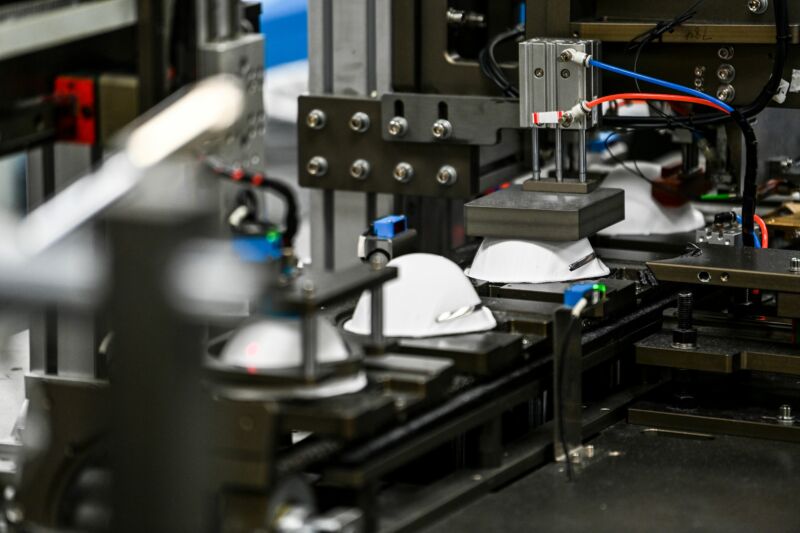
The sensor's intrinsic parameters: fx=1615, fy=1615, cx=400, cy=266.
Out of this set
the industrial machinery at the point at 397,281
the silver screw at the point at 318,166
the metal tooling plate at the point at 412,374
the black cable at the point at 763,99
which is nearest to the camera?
the industrial machinery at the point at 397,281

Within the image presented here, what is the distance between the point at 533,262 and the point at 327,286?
0.85 metres

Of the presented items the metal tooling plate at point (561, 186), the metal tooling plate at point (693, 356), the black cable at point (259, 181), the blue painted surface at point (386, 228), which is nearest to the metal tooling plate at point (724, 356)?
the metal tooling plate at point (693, 356)

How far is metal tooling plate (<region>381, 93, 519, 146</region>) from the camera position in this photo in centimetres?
330

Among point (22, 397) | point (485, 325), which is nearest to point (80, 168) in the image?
point (22, 397)

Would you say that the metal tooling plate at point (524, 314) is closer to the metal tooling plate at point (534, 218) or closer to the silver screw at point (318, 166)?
the metal tooling plate at point (534, 218)

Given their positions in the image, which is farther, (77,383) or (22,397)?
(22,397)

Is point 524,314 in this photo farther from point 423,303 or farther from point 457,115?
Answer: point 457,115

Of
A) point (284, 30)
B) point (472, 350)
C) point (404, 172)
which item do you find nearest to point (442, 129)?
point (404, 172)

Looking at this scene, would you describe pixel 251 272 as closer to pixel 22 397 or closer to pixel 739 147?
pixel 22 397

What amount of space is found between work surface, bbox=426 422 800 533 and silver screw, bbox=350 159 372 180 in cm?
101

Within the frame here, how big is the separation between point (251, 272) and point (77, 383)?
2.65 feet

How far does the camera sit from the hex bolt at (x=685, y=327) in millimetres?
2779

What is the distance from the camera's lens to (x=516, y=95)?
10.9 feet

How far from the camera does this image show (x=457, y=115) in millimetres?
3367
